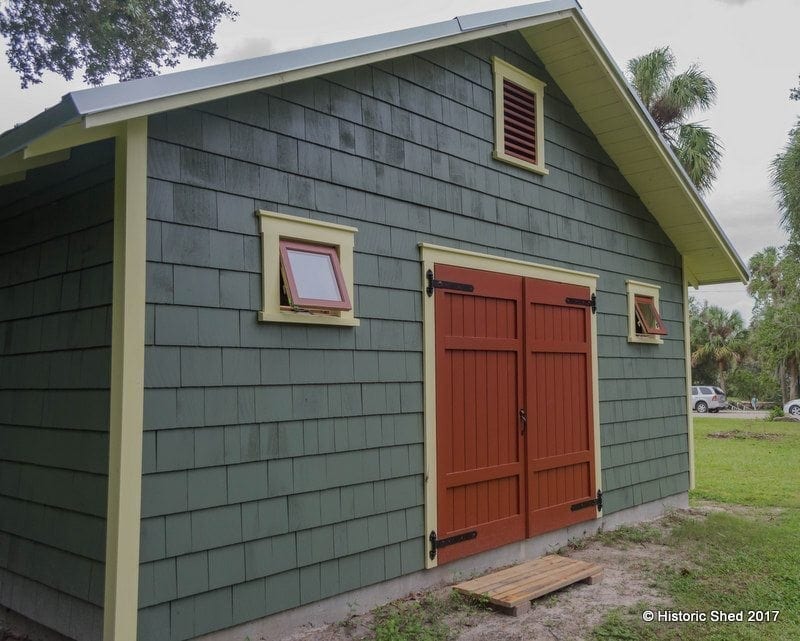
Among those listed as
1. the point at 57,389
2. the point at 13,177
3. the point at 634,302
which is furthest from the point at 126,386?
the point at 634,302

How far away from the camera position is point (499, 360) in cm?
555

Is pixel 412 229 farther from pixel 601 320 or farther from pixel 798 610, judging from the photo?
pixel 798 610

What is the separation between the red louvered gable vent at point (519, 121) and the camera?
5949 millimetres

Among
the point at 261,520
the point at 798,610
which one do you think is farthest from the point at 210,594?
the point at 798,610

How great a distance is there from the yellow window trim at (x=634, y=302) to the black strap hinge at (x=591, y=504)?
1673 millimetres

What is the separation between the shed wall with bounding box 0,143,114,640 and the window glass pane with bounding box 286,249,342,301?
1.02 meters

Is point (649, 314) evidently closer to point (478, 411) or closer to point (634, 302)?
point (634, 302)

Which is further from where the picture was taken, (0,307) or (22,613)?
(0,307)

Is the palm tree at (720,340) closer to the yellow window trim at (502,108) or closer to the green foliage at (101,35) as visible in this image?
the green foliage at (101,35)

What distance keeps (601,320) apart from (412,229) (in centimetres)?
280

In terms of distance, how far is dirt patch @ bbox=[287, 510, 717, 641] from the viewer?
4082 millimetres

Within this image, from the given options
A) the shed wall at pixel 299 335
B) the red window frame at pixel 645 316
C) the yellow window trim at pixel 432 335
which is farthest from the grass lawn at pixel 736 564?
the red window frame at pixel 645 316

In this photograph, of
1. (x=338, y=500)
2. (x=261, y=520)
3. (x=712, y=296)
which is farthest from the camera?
(x=712, y=296)

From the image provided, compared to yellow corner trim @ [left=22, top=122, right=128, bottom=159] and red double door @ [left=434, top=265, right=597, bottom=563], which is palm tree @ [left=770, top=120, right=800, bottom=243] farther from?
yellow corner trim @ [left=22, top=122, right=128, bottom=159]
